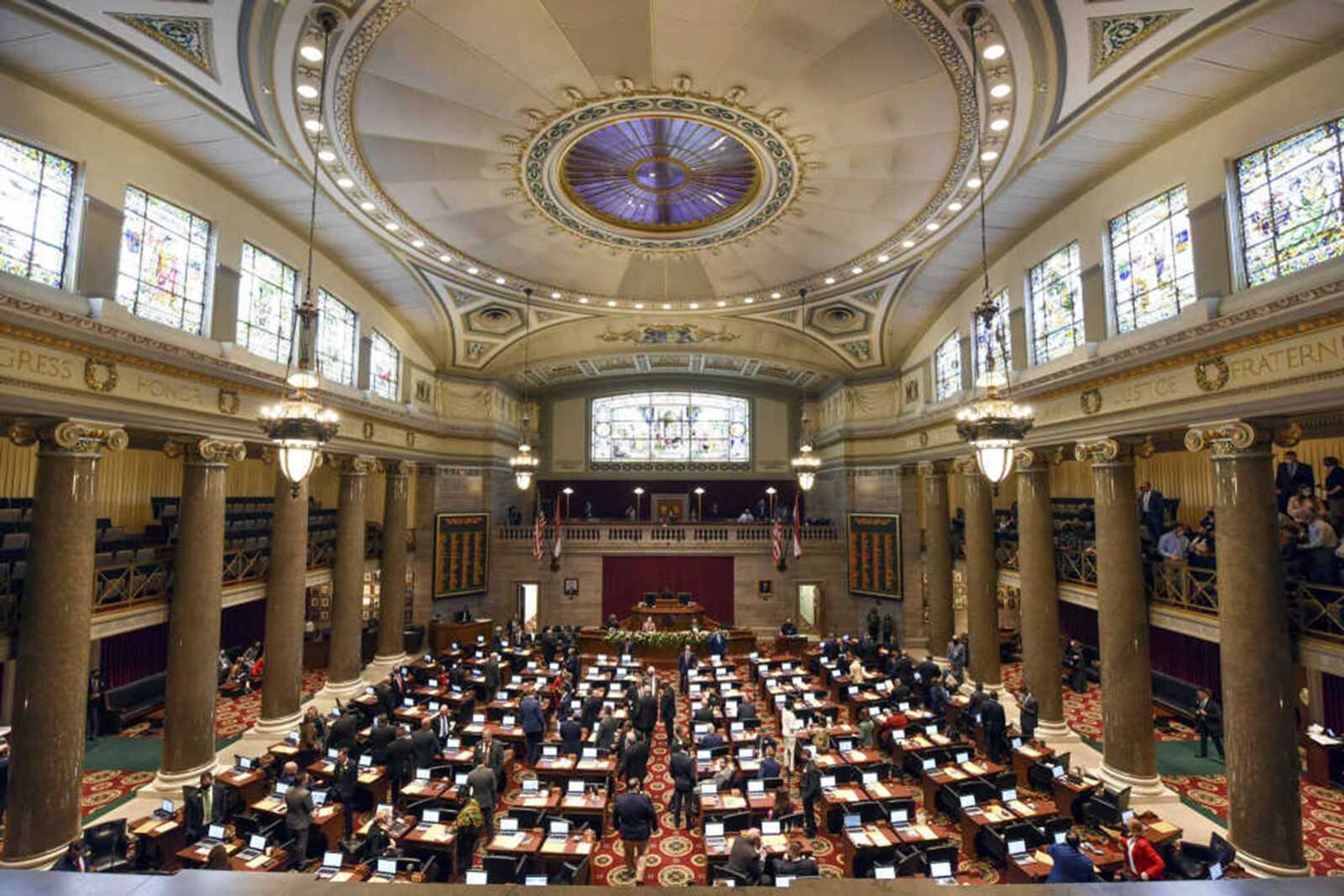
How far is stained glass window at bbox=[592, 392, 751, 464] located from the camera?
27.4 m

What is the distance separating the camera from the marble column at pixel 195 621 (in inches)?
418

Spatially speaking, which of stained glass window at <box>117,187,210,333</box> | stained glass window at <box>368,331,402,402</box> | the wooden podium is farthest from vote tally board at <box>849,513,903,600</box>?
stained glass window at <box>117,187,210,333</box>

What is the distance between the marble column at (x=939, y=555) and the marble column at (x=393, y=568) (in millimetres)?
14790

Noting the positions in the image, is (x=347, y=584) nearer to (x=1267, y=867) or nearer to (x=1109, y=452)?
(x=1109, y=452)

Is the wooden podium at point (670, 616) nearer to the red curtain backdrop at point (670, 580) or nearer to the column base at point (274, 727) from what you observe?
the red curtain backdrop at point (670, 580)

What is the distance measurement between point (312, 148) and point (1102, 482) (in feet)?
45.7

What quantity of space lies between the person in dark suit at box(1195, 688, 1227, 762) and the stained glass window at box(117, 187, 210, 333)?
19341mm

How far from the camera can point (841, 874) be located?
8227 millimetres

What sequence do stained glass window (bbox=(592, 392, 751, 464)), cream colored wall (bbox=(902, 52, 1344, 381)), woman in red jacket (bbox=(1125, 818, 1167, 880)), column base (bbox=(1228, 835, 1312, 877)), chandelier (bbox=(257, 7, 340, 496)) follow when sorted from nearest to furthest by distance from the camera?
woman in red jacket (bbox=(1125, 818, 1167, 880)), chandelier (bbox=(257, 7, 340, 496)), cream colored wall (bbox=(902, 52, 1344, 381)), column base (bbox=(1228, 835, 1312, 877)), stained glass window (bbox=(592, 392, 751, 464))

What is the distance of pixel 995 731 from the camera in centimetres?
1140

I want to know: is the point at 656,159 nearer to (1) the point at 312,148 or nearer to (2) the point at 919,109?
(2) the point at 919,109

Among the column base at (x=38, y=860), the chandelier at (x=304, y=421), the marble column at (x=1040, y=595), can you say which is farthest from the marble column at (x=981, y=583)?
the column base at (x=38, y=860)

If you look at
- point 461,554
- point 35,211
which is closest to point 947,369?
point 461,554

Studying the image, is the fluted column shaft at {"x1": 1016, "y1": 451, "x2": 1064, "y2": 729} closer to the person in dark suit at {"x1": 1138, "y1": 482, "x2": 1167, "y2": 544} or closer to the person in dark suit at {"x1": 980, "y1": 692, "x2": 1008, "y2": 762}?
the person in dark suit at {"x1": 980, "y1": 692, "x2": 1008, "y2": 762}
